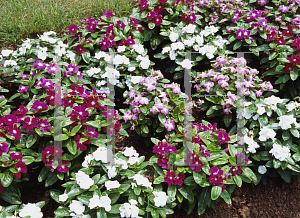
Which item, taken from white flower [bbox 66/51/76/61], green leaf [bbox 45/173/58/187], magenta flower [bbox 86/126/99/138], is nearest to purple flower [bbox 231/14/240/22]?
white flower [bbox 66/51/76/61]

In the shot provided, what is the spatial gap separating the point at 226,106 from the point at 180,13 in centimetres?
172

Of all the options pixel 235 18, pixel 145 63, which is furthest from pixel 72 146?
pixel 235 18

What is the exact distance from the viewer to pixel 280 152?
7.80ft

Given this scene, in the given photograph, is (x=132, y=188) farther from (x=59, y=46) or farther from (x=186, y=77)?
(x=59, y=46)

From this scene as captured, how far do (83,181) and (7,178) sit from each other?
0.63 meters

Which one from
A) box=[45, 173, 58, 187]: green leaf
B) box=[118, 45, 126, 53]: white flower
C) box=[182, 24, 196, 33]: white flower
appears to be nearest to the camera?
box=[45, 173, 58, 187]: green leaf

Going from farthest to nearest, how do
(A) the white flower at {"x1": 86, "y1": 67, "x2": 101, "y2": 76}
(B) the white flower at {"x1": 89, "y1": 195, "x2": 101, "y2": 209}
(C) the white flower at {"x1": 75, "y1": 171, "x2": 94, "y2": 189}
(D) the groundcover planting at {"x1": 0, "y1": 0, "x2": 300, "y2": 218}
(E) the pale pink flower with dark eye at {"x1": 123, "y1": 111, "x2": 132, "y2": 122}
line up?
(A) the white flower at {"x1": 86, "y1": 67, "x2": 101, "y2": 76} → (E) the pale pink flower with dark eye at {"x1": 123, "y1": 111, "x2": 132, "y2": 122} → (D) the groundcover planting at {"x1": 0, "y1": 0, "x2": 300, "y2": 218} → (C) the white flower at {"x1": 75, "y1": 171, "x2": 94, "y2": 189} → (B) the white flower at {"x1": 89, "y1": 195, "x2": 101, "y2": 209}

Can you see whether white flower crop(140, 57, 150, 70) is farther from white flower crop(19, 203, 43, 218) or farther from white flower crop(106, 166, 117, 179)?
white flower crop(19, 203, 43, 218)

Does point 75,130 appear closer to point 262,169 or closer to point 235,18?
point 262,169

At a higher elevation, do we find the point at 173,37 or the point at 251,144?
the point at 173,37

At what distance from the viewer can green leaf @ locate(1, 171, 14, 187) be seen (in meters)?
2.12

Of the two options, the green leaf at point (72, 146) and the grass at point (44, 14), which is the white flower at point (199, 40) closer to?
the grass at point (44, 14)

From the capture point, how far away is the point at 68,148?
7.39 ft

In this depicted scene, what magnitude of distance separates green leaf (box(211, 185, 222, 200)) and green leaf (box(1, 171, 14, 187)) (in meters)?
1.65
